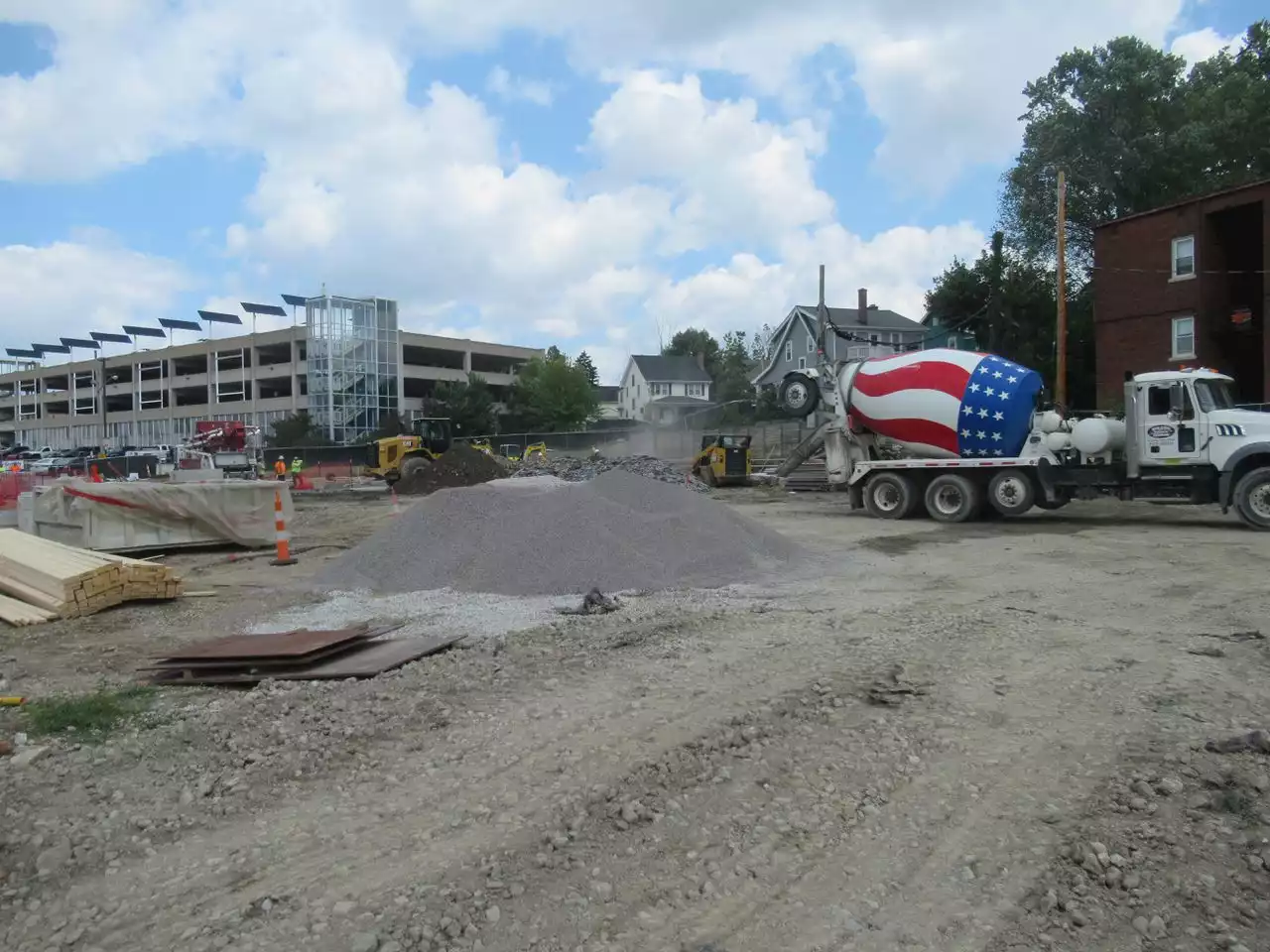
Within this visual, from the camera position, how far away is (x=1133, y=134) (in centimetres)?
4312

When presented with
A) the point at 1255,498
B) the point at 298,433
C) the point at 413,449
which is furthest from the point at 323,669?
the point at 298,433

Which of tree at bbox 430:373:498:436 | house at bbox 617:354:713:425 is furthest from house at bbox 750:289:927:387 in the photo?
tree at bbox 430:373:498:436

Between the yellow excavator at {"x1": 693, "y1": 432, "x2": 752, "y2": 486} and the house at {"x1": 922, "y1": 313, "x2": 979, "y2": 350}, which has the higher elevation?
the house at {"x1": 922, "y1": 313, "x2": 979, "y2": 350}

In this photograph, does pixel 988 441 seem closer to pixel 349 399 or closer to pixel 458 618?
pixel 458 618

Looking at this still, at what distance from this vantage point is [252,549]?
15938 millimetres

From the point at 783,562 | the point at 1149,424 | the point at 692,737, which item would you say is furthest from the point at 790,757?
the point at 1149,424

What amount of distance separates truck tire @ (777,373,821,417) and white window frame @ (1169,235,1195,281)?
1684cm

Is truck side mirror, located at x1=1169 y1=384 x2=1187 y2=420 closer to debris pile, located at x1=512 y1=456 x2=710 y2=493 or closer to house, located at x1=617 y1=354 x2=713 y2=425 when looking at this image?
debris pile, located at x1=512 y1=456 x2=710 y2=493

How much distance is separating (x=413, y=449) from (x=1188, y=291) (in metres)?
27.6

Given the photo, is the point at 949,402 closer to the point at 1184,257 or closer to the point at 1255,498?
the point at 1255,498

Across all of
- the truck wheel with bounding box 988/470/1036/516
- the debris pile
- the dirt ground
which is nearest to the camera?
the dirt ground

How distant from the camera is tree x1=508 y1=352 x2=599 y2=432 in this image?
6806cm

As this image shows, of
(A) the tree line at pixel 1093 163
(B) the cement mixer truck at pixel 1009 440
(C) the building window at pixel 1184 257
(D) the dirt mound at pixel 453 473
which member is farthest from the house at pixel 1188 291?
(D) the dirt mound at pixel 453 473

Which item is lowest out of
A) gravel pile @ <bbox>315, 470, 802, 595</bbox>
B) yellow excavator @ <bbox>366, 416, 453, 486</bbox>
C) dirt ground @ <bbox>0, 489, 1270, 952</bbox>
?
dirt ground @ <bbox>0, 489, 1270, 952</bbox>
